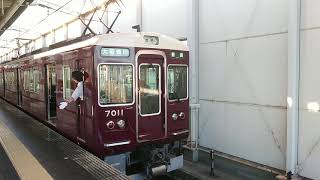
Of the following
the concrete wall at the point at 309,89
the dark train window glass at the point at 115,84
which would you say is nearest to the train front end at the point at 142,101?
the dark train window glass at the point at 115,84

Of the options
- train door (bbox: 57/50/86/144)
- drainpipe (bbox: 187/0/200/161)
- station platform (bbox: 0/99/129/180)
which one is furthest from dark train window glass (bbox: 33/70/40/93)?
drainpipe (bbox: 187/0/200/161)

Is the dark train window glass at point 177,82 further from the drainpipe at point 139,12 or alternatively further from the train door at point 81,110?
the drainpipe at point 139,12

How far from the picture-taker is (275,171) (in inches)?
237

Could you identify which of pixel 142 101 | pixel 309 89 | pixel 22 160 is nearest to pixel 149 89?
pixel 142 101

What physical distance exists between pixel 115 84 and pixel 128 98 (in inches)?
12.9

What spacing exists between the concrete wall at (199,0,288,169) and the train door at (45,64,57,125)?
11.3 feet

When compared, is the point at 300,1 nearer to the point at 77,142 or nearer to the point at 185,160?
the point at 185,160

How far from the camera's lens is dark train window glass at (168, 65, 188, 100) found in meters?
5.96

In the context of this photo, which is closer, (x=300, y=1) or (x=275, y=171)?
(x=300, y=1)

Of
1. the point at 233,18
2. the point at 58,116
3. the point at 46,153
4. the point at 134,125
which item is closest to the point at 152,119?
the point at 134,125

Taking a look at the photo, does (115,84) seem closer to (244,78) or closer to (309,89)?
(244,78)

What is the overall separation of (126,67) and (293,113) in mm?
2905

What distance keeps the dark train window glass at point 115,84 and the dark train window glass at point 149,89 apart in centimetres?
25

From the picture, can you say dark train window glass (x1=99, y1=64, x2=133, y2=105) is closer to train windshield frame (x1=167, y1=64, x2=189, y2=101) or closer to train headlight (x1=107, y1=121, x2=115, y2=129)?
train headlight (x1=107, y1=121, x2=115, y2=129)
